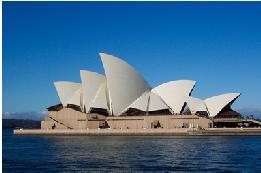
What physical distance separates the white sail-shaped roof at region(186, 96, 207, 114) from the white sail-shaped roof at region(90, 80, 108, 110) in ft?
34.6

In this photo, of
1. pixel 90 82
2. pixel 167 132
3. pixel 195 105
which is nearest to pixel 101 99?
pixel 90 82

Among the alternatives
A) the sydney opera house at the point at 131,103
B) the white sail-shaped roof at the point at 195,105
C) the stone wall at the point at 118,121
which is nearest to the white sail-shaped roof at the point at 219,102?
the sydney opera house at the point at 131,103

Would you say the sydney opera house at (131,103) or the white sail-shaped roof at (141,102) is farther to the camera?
the white sail-shaped roof at (141,102)

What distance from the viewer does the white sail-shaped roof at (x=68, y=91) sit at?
62312mm

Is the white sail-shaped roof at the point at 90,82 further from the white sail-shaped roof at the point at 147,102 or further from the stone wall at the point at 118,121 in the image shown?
the white sail-shaped roof at the point at 147,102

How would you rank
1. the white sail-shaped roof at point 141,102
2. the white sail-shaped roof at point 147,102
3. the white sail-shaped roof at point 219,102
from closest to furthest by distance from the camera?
the white sail-shaped roof at point 219,102, the white sail-shaped roof at point 147,102, the white sail-shaped roof at point 141,102

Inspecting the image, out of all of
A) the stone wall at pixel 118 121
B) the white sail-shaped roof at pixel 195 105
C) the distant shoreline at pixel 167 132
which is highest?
the white sail-shaped roof at pixel 195 105

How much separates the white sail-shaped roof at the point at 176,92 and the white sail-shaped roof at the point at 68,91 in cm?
1072

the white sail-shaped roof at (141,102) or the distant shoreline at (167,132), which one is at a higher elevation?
the white sail-shaped roof at (141,102)

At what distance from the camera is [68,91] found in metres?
63.5

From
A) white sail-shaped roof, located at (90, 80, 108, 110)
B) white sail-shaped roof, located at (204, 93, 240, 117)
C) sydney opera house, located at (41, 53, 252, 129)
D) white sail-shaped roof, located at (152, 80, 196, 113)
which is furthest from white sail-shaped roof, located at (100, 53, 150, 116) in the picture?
white sail-shaped roof, located at (204, 93, 240, 117)

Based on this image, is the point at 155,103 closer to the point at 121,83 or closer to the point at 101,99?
the point at 121,83

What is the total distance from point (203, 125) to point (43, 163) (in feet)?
121

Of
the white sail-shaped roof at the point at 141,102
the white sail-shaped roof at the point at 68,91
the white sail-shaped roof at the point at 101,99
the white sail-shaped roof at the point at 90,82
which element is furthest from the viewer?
the white sail-shaped roof at the point at 68,91
